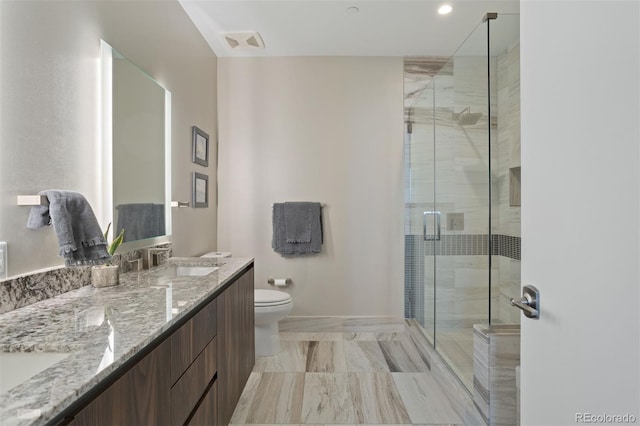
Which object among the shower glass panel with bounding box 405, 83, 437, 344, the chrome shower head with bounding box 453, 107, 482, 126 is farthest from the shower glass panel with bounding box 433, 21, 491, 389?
the shower glass panel with bounding box 405, 83, 437, 344

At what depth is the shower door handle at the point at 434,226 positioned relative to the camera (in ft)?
8.10

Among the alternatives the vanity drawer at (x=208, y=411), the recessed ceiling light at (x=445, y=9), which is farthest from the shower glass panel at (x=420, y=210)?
the vanity drawer at (x=208, y=411)

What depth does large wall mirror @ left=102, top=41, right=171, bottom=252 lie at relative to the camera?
1.57 m

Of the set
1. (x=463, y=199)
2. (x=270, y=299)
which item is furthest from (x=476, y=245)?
(x=270, y=299)

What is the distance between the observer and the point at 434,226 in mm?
2518

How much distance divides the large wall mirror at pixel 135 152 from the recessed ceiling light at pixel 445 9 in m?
1.90

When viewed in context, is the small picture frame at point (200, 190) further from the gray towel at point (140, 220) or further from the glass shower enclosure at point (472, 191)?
the glass shower enclosure at point (472, 191)

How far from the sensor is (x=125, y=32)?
1.70 meters

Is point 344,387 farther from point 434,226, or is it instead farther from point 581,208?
point 581,208

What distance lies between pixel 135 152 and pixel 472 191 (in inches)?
73.9

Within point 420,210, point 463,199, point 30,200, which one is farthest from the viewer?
point 420,210

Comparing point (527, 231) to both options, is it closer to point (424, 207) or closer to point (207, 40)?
point (424, 207)

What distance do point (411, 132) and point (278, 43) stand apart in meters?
1.33

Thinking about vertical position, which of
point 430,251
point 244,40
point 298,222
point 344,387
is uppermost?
point 244,40
